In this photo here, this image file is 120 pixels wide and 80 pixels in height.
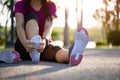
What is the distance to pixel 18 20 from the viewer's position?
14.2 feet

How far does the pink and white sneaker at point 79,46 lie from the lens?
3.90 metres

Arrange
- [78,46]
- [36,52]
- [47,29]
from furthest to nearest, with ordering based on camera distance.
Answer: [47,29] → [36,52] → [78,46]

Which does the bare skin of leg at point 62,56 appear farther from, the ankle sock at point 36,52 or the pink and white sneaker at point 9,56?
the pink and white sneaker at point 9,56

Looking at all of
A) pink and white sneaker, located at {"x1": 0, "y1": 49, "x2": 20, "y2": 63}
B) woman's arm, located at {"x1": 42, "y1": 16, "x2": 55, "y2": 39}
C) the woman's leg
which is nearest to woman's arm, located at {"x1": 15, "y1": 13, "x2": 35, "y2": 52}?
pink and white sneaker, located at {"x1": 0, "y1": 49, "x2": 20, "y2": 63}

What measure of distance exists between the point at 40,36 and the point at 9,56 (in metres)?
0.39

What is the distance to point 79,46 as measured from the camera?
391 centimetres

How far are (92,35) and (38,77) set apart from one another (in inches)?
842

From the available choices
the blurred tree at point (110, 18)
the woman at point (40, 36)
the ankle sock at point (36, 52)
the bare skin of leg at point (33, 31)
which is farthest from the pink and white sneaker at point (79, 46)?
the blurred tree at point (110, 18)

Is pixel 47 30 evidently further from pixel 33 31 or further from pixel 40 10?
pixel 33 31

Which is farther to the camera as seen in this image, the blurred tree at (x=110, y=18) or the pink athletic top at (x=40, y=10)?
the blurred tree at (x=110, y=18)

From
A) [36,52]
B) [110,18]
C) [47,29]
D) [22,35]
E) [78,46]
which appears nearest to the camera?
[78,46]

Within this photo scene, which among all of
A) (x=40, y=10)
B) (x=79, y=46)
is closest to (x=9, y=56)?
(x=40, y=10)

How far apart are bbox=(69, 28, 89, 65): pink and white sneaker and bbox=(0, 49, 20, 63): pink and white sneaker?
2.13 feet

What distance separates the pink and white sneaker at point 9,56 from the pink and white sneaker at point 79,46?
2.13ft
